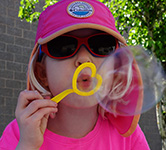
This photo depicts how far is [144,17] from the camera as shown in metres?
4.10

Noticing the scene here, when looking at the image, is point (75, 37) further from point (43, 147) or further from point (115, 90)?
point (43, 147)

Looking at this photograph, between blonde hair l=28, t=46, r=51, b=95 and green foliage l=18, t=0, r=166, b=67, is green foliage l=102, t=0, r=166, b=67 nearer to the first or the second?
green foliage l=18, t=0, r=166, b=67

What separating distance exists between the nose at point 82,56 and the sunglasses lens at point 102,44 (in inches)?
1.4

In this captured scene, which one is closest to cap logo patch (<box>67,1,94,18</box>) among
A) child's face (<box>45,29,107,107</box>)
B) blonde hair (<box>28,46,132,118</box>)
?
child's face (<box>45,29,107,107</box>)

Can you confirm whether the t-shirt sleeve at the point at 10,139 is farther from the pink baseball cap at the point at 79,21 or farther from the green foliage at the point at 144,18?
the green foliage at the point at 144,18

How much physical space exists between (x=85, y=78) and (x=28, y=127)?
38 cm

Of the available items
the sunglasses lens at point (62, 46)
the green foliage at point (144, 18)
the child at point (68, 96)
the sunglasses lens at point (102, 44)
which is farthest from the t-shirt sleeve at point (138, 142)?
the green foliage at point (144, 18)

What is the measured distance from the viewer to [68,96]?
4.83 feet

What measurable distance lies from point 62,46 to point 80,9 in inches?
10.2

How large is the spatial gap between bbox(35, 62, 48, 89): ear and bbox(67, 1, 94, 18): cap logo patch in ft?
1.25

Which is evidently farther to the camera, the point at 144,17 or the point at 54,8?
the point at 144,17

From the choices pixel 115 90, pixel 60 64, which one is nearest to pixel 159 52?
pixel 115 90

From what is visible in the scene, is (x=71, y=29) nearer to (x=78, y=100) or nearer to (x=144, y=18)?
(x=78, y=100)

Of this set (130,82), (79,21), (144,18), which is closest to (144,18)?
(144,18)
